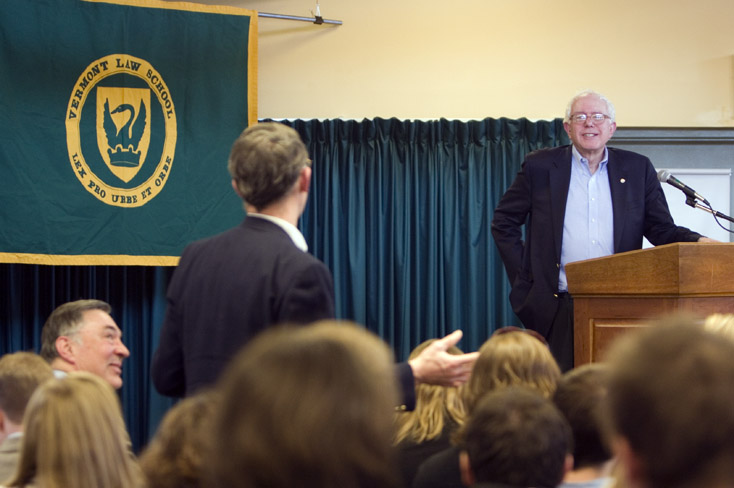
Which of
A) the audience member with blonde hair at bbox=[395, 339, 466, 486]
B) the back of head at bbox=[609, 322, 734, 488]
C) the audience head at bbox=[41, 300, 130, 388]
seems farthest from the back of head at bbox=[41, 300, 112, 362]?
the back of head at bbox=[609, 322, 734, 488]

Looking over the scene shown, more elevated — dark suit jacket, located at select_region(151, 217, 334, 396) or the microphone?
the microphone

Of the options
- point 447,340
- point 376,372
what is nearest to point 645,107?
point 447,340

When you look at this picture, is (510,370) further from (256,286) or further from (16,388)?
(16,388)

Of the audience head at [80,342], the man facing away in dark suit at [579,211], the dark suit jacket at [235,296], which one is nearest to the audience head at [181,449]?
the dark suit jacket at [235,296]

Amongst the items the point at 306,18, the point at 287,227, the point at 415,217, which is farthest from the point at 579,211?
the point at 306,18

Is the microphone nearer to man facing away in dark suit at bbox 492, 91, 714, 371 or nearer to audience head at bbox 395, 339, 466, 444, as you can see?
man facing away in dark suit at bbox 492, 91, 714, 371

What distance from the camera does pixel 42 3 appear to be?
4844mm

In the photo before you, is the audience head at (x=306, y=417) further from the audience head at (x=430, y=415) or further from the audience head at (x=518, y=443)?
the audience head at (x=430, y=415)

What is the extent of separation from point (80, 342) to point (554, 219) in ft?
6.86

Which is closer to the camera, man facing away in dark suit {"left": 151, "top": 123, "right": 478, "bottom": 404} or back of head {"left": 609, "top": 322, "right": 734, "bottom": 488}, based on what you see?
back of head {"left": 609, "top": 322, "right": 734, "bottom": 488}

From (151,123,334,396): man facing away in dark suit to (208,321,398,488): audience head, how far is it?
91cm

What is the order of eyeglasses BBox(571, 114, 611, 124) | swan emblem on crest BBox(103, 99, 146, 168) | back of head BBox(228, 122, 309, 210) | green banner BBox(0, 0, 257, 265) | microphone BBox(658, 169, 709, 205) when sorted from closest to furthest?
back of head BBox(228, 122, 309, 210) → microphone BBox(658, 169, 709, 205) → eyeglasses BBox(571, 114, 611, 124) → green banner BBox(0, 0, 257, 265) → swan emblem on crest BBox(103, 99, 146, 168)

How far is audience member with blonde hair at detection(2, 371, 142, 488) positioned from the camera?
1449 millimetres

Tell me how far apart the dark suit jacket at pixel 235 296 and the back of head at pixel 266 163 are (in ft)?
0.23
